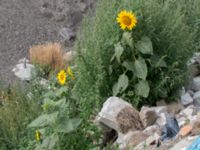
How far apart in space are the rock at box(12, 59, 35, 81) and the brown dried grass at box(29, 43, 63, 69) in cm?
14

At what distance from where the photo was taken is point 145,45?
479 centimetres

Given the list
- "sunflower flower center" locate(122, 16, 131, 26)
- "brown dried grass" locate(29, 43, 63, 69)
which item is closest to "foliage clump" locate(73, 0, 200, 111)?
"sunflower flower center" locate(122, 16, 131, 26)

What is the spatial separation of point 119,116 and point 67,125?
0.69 m

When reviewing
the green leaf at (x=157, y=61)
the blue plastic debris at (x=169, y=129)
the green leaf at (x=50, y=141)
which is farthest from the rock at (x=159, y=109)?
the green leaf at (x=50, y=141)

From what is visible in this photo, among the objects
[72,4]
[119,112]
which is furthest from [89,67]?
[72,4]

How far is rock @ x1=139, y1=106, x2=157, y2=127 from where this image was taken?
4551 mm

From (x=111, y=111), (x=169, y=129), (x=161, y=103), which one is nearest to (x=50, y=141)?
(x=111, y=111)

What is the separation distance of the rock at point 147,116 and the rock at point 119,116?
6 centimetres

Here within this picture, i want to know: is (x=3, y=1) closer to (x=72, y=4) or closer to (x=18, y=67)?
(x=72, y=4)

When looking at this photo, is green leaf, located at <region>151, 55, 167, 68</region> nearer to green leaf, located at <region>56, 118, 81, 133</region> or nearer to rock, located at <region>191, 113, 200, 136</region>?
rock, located at <region>191, 113, 200, 136</region>

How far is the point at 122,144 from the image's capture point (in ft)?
14.0

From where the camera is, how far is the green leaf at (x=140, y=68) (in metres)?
4.80

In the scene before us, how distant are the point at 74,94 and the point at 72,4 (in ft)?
19.4

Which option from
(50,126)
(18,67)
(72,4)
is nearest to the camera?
(50,126)
